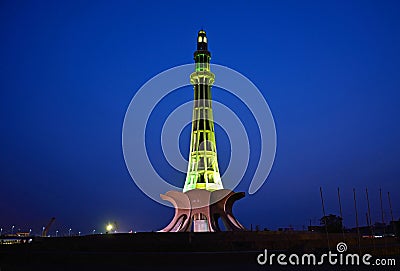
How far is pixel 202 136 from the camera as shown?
37500mm

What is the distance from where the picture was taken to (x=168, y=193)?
34.3m

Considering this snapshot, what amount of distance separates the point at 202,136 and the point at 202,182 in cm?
458

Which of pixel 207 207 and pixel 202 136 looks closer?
pixel 207 207

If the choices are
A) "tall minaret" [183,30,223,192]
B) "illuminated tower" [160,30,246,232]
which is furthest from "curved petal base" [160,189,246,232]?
"tall minaret" [183,30,223,192]

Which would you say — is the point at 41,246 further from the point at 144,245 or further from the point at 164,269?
the point at 164,269

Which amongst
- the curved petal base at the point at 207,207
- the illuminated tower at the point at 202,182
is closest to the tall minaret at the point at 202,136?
the illuminated tower at the point at 202,182

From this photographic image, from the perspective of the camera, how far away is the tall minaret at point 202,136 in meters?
36.4

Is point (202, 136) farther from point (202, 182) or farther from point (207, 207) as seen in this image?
point (207, 207)

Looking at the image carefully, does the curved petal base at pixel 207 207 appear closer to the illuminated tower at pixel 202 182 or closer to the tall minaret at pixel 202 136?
the illuminated tower at pixel 202 182

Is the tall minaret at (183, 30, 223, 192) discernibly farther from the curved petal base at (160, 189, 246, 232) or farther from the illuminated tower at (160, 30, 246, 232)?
the curved petal base at (160, 189, 246, 232)

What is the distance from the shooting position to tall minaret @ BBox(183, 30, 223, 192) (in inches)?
1433

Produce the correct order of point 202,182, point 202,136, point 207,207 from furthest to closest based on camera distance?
1. point 202,136
2. point 202,182
3. point 207,207

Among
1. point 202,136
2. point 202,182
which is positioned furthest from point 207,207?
point 202,136

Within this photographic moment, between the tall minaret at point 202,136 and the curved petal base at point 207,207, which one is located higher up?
the tall minaret at point 202,136
